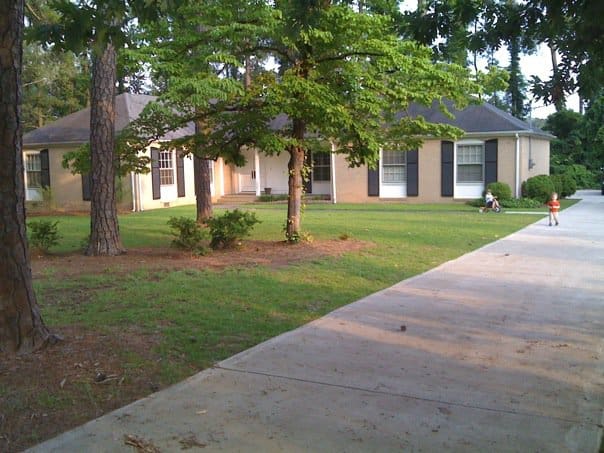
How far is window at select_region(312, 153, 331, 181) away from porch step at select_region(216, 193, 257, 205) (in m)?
3.22

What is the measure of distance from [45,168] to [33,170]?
→ 100cm

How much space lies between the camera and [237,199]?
31078mm

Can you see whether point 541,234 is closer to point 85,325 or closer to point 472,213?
point 472,213

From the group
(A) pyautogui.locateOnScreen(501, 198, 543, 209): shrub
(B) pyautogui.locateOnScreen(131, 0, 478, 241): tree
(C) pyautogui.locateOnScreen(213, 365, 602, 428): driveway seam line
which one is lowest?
(C) pyautogui.locateOnScreen(213, 365, 602, 428): driveway seam line

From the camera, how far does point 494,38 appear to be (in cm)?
552

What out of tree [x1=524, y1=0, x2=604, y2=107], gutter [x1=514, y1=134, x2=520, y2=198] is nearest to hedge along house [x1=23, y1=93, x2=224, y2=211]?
gutter [x1=514, y1=134, x2=520, y2=198]

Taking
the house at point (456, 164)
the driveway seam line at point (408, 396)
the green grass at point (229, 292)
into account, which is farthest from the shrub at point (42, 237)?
the house at point (456, 164)

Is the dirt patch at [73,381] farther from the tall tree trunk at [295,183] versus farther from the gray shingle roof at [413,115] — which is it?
the gray shingle roof at [413,115]

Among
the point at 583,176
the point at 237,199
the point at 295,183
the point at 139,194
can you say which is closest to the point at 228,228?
the point at 295,183

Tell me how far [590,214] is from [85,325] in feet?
61.8

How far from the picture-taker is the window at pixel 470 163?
2638 cm

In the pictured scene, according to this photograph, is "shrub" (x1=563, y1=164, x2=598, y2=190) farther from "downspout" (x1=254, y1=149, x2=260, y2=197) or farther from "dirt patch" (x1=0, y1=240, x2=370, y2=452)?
"dirt patch" (x1=0, y1=240, x2=370, y2=452)

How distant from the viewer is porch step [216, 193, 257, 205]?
30.5 m

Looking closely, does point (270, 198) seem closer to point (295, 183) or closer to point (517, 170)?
point (517, 170)
